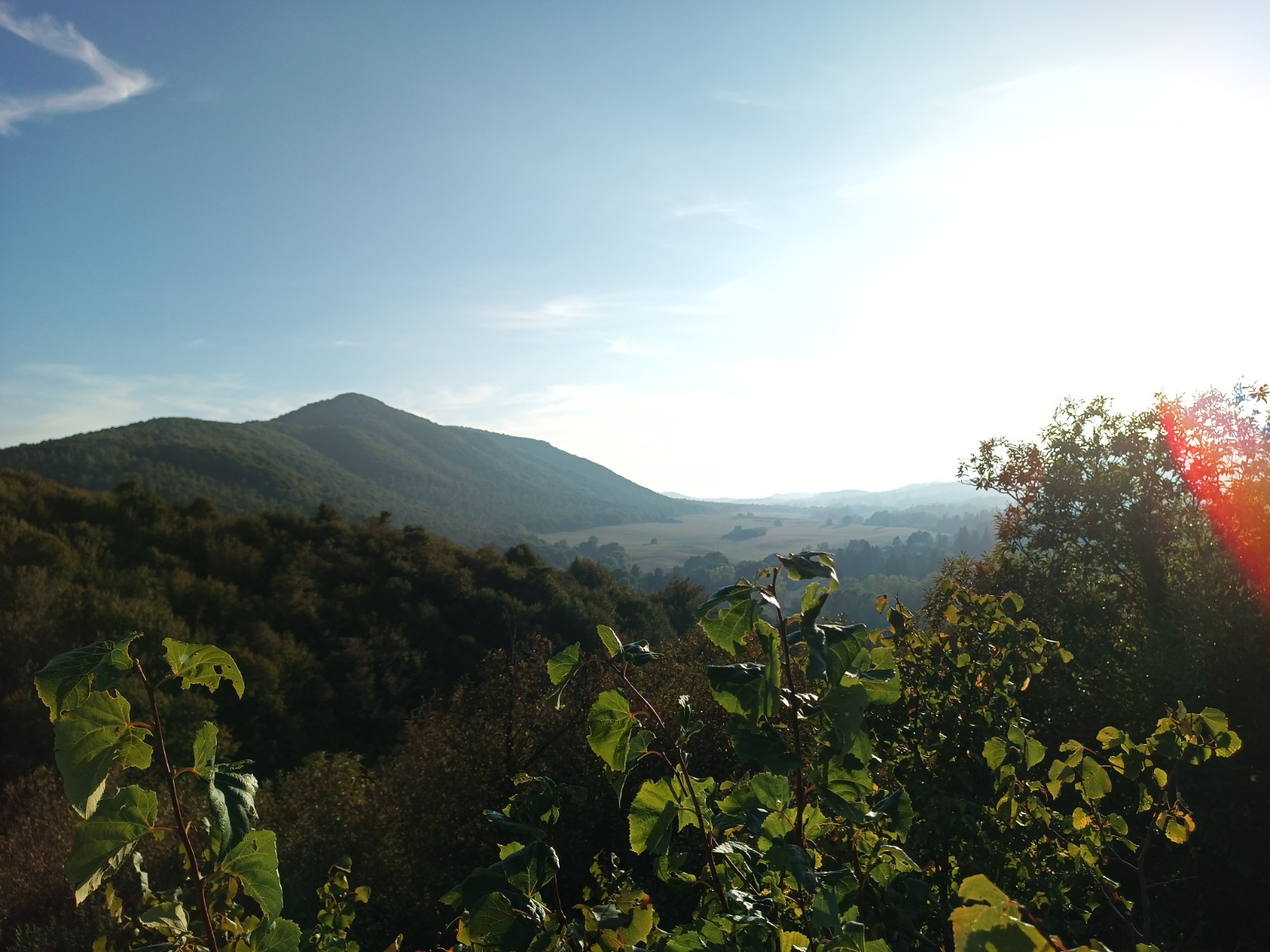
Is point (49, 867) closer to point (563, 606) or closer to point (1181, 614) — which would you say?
point (1181, 614)

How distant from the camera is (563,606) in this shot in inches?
1399

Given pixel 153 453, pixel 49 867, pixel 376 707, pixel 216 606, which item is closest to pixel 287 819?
pixel 49 867

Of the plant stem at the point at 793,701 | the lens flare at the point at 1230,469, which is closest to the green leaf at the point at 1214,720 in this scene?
the plant stem at the point at 793,701

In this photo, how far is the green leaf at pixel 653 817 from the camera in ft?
6.03

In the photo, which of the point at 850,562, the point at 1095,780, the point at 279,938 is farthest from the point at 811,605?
the point at 850,562

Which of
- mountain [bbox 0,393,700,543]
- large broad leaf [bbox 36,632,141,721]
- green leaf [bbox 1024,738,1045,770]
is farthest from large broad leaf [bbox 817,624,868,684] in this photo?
mountain [bbox 0,393,700,543]

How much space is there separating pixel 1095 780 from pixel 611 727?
222cm

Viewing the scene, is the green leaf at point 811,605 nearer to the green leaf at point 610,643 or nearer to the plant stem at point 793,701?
the plant stem at point 793,701

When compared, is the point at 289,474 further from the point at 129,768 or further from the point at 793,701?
the point at 793,701

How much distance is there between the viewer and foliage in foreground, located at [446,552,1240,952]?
A: 5.08 feet

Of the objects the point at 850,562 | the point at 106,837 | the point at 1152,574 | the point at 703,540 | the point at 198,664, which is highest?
the point at 198,664

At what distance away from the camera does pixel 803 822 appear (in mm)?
2072

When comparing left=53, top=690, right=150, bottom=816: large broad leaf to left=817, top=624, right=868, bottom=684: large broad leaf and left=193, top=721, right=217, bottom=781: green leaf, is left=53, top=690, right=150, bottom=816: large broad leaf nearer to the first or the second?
left=193, top=721, right=217, bottom=781: green leaf

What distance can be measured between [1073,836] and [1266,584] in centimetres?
975
